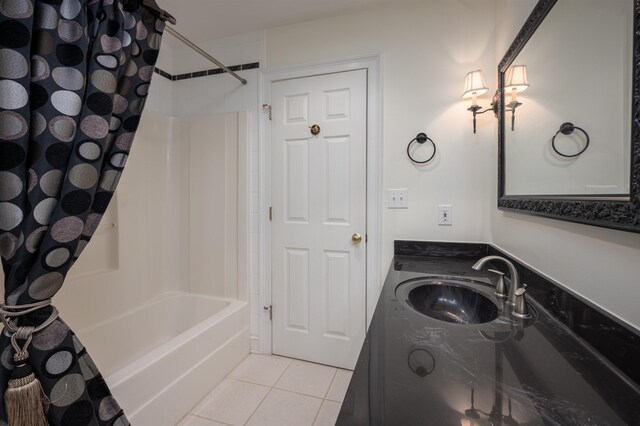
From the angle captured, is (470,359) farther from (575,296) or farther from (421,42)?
(421,42)

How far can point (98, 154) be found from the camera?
0.88 meters

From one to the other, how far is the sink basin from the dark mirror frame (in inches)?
15.8

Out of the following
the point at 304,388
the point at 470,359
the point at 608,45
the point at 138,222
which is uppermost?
the point at 608,45

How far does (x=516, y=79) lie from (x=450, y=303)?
1.04 m

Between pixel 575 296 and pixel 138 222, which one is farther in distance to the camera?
pixel 138 222

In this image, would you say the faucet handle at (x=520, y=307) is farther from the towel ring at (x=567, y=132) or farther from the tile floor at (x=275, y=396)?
the tile floor at (x=275, y=396)

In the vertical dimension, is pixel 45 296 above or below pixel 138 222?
below

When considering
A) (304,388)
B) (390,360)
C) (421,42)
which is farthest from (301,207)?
(390,360)

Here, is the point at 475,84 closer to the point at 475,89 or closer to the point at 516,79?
the point at 475,89

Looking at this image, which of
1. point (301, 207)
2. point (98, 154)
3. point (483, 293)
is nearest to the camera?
point (98, 154)

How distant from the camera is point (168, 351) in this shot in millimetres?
1404

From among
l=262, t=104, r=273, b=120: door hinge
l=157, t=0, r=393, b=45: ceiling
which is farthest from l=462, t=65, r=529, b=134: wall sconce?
l=262, t=104, r=273, b=120: door hinge

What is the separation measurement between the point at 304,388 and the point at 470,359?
1.39 metres

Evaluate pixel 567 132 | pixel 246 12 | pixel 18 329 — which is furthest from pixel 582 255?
pixel 246 12
